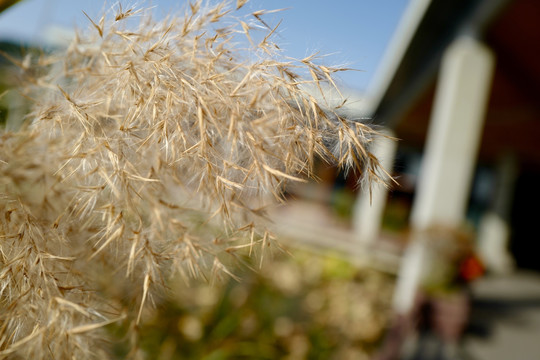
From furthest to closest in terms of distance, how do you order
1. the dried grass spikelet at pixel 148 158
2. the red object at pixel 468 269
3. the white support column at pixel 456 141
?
the white support column at pixel 456 141 → the red object at pixel 468 269 → the dried grass spikelet at pixel 148 158

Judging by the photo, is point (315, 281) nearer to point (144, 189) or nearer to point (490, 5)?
point (490, 5)

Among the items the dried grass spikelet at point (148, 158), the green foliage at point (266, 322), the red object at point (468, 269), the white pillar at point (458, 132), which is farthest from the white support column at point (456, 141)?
the dried grass spikelet at point (148, 158)

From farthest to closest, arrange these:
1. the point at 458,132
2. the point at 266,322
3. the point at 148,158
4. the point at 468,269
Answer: the point at 458,132, the point at 468,269, the point at 266,322, the point at 148,158

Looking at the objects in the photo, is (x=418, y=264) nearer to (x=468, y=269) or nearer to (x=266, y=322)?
(x=468, y=269)

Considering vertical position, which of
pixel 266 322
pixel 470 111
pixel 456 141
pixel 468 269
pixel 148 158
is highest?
pixel 470 111

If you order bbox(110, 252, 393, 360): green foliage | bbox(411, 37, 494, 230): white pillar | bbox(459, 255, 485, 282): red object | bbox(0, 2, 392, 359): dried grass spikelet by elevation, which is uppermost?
bbox(411, 37, 494, 230): white pillar

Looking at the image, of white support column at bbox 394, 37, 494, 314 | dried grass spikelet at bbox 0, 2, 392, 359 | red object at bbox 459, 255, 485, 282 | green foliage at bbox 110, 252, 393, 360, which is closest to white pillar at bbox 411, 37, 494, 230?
white support column at bbox 394, 37, 494, 314

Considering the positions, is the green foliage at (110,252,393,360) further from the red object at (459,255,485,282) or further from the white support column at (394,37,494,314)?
the red object at (459,255,485,282)

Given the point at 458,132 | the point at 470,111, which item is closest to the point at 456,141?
the point at 458,132

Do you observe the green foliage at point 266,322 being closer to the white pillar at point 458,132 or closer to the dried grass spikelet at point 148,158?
the dried grass spikelet at point 148,158
